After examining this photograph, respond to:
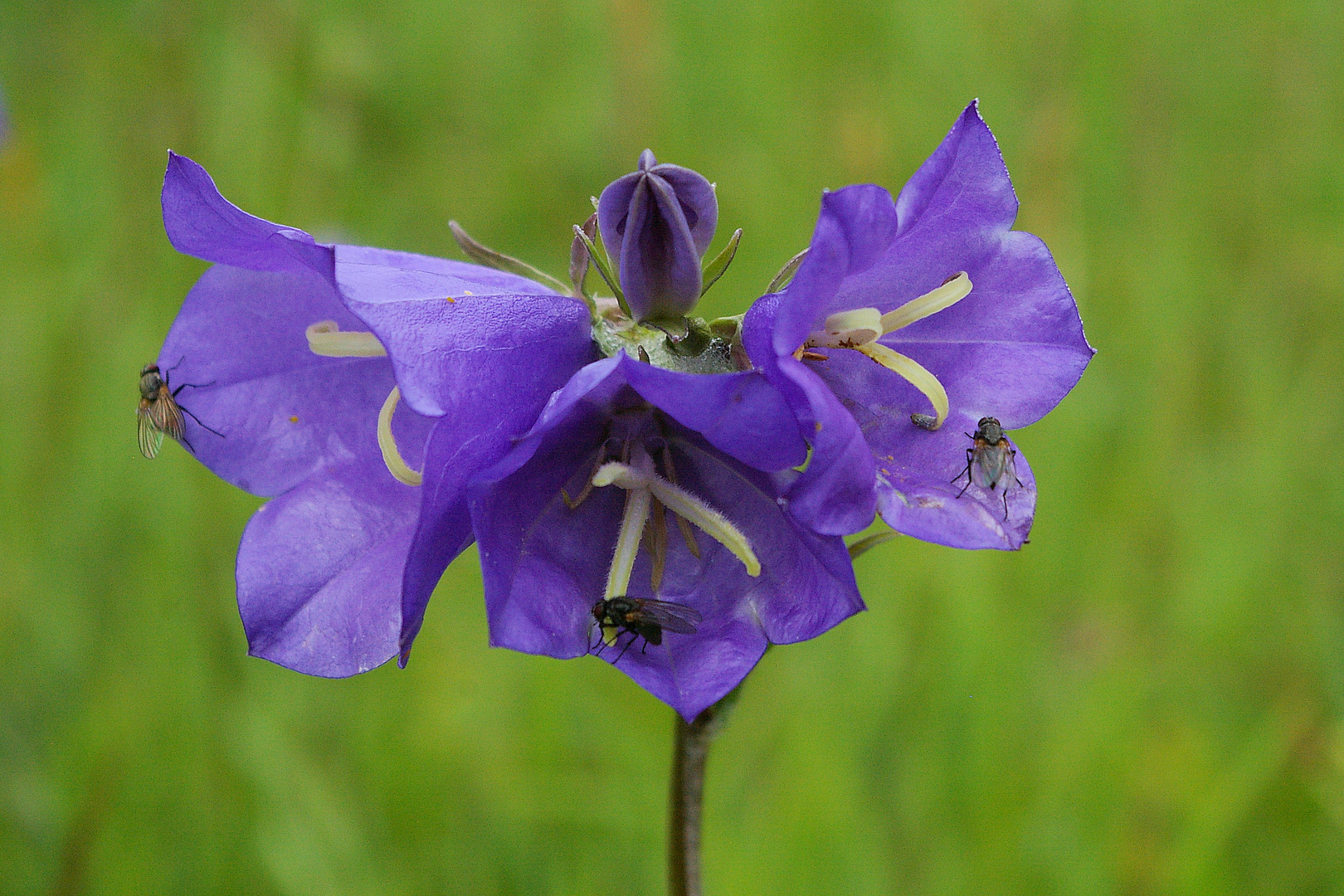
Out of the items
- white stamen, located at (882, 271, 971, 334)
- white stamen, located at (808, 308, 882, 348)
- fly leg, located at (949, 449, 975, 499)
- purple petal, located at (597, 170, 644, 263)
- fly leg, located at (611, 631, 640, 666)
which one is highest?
purple petal, located at (597, 170, 644, 263)

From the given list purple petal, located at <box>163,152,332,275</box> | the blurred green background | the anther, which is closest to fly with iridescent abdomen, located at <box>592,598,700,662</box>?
the anther

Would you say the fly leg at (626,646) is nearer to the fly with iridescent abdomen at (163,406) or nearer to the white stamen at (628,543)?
the white stamen at (628,543)

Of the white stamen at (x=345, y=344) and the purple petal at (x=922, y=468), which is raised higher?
the white stamen at (x=345, y=344)

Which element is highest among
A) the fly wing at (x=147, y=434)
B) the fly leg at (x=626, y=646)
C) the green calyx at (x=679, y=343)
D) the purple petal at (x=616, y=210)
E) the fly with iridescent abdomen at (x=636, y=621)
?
the purple petal at (x=616, y=210)

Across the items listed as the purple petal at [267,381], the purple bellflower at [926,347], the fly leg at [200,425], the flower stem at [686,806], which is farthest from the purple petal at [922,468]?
the fly leg at [200,425]

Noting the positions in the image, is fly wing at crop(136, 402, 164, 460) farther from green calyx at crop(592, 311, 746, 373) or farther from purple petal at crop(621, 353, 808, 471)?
purple petal at crop(621, 353, 808, 471)

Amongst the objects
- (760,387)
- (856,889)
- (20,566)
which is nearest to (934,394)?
(760,387)

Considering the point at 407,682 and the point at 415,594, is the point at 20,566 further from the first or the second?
the point at 415,594
